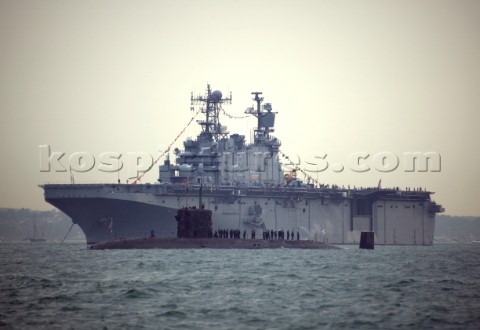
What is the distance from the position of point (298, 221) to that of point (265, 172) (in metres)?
6.63

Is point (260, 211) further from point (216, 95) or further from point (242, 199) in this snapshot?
point (216, 95)

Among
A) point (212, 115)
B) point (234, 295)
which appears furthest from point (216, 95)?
point (234, 295)

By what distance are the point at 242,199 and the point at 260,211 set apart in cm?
225

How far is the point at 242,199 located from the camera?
8969cm

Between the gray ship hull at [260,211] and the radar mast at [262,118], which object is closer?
the gray ship hull at [260,211]

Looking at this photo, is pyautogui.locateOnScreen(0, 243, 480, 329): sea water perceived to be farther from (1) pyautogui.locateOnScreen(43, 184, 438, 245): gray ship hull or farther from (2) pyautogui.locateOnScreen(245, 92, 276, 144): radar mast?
(2) pyautogui.locateOnScreen(245, 92, 276, 144): radar mast

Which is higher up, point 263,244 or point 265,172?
point 265,172

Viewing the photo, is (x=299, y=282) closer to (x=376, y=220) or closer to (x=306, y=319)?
(x=306, y=319)

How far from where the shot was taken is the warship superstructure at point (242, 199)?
81.9 metres

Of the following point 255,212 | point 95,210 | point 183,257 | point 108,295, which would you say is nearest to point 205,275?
point 108,295

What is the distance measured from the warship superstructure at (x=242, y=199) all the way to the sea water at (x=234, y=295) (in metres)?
26.9

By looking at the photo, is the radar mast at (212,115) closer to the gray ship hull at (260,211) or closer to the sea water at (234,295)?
the gray ship hull at (260,211)

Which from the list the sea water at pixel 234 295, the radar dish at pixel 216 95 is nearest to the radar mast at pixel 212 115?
the radar dish at pixel 216 95

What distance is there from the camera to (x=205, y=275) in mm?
43875
